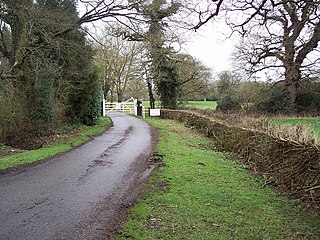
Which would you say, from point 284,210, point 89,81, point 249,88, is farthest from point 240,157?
point 249,88

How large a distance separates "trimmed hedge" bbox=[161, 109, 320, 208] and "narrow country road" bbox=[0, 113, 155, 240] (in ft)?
10.7

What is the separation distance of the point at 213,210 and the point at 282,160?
288cm

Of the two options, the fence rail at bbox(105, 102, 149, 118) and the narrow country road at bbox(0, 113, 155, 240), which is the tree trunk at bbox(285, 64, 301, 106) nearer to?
the fence rail at bbox(105, 102, 149, 118)

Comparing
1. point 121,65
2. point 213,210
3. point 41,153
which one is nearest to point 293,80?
point 121,65

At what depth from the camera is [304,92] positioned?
102 feet

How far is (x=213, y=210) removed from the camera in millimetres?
5551

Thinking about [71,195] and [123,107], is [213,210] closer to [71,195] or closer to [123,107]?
[71,195]

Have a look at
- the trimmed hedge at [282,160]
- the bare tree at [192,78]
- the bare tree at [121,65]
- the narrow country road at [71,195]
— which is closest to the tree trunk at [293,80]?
the bare tree at [192,78]

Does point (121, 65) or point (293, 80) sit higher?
point (121, 65)

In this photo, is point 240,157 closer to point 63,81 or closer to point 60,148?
point 60,148

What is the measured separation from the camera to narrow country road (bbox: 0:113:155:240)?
461cm

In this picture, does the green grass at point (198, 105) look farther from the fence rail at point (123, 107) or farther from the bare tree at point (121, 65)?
the bare tree at point (121, 65)

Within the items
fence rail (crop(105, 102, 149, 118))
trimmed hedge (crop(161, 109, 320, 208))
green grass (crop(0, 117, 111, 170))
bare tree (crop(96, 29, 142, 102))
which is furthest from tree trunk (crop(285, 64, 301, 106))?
green grass (crop(0, 117, 111, 170))

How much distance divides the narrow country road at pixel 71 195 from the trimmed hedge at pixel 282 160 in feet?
10.7
